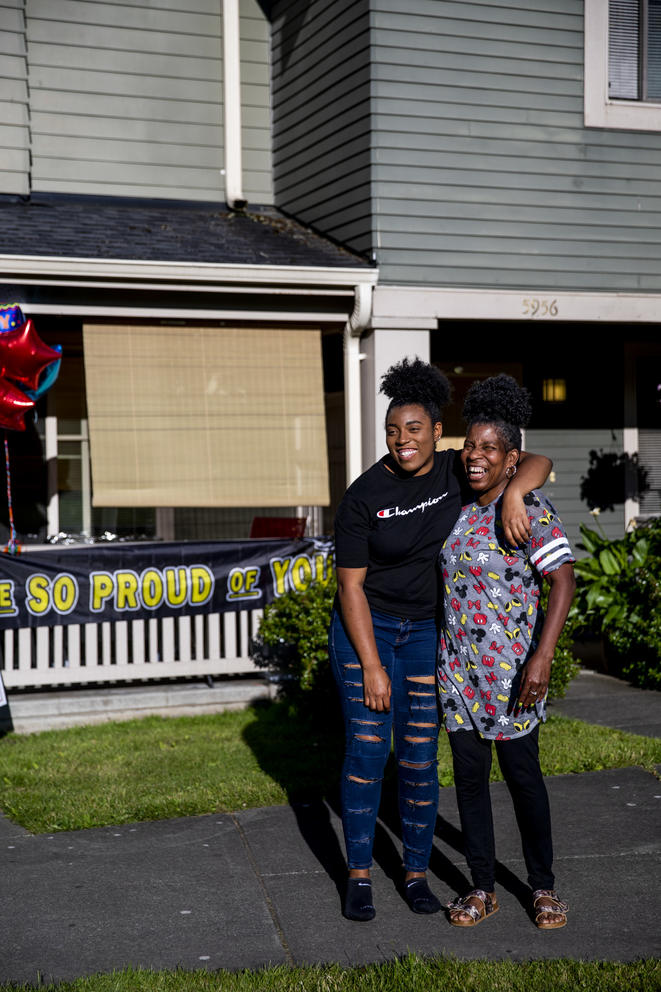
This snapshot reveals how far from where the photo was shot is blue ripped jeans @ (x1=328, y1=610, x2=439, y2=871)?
13.5 ft

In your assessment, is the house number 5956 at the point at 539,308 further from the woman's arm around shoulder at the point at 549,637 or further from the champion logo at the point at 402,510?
the woman's arm around shoulder at the point at 549,637

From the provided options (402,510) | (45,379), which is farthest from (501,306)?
(402,510)

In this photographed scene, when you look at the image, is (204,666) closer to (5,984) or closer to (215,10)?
(5,984)

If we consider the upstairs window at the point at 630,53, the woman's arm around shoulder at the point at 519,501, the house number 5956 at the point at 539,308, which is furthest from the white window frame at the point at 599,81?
the woman's arm around shoulder at the point at 519,501

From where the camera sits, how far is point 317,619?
7.38 metres

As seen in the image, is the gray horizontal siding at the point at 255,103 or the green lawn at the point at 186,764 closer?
the green lawn at the point at 186,764

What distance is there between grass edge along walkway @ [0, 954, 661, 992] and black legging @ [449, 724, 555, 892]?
0.40 m

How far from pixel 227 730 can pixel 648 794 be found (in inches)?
114

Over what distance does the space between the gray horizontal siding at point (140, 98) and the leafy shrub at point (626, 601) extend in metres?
4.67

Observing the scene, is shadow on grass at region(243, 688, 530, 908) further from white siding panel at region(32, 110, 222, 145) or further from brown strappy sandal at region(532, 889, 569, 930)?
white siding panel at region(32, 110, 222, 145)

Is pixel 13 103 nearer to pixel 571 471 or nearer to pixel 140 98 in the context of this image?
pixel 140 98

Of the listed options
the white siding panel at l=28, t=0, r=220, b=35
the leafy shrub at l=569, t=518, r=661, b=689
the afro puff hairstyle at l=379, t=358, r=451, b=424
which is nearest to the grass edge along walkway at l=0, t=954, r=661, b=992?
the afro puff hairstyle at l=379, t=358, r=451, b=424

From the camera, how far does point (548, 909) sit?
4.06m

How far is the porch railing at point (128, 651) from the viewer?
7.78 metres
